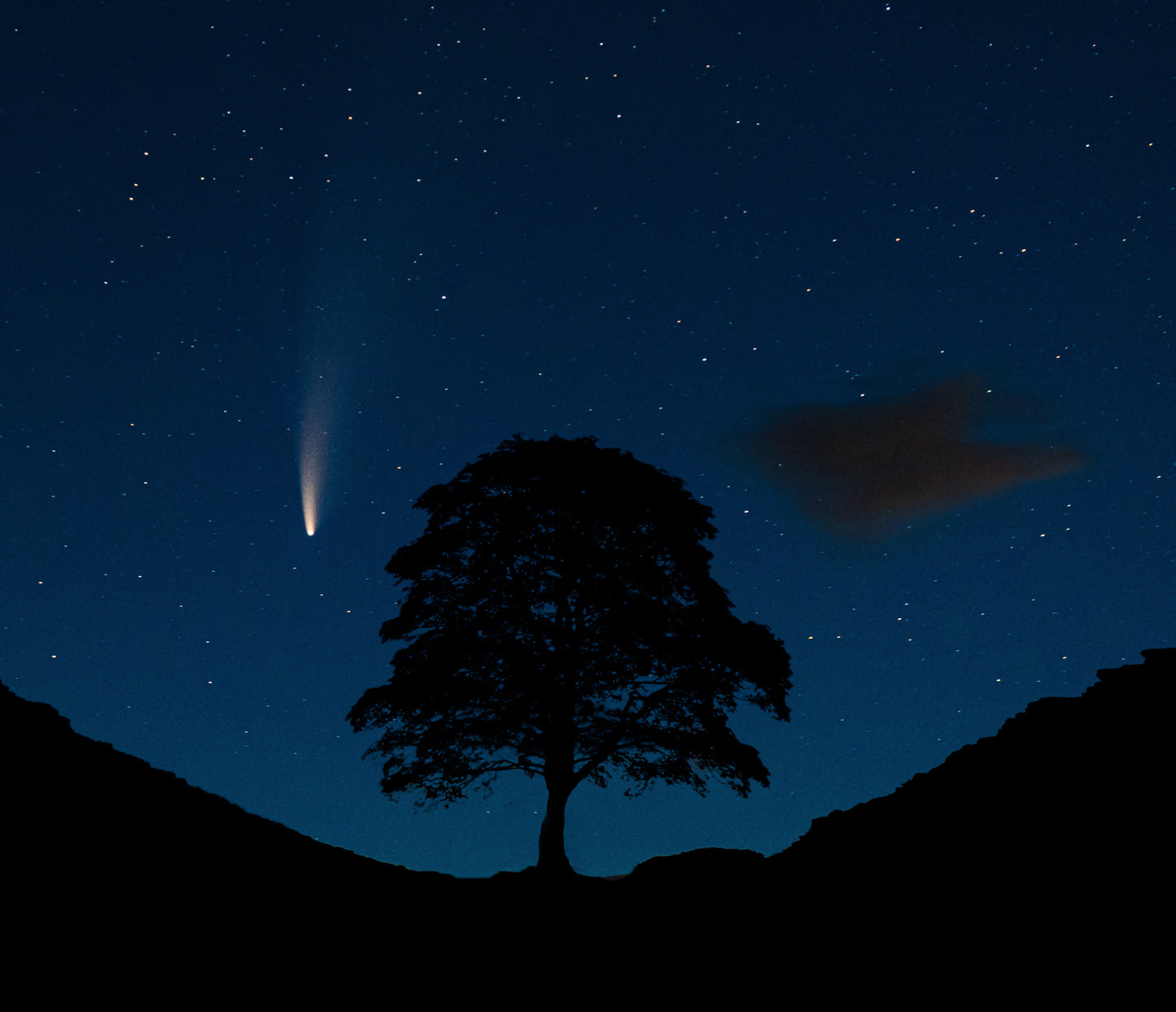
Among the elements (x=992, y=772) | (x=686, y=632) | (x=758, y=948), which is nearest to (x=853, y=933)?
(x=758, y=948)

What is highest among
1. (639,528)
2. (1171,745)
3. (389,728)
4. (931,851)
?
(639,528)

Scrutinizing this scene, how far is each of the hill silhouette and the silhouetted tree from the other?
210 inches

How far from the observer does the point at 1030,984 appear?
6.15m

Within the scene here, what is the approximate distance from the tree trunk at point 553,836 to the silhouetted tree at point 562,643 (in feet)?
0.15

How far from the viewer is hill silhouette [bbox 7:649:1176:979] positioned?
7141mm

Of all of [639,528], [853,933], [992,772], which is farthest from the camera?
[639,528]

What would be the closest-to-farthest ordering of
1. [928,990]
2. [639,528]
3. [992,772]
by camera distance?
[928,990], [992,772], [639,528]

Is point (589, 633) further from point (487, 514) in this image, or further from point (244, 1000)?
point (244, 1000)

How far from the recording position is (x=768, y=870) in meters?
11.9

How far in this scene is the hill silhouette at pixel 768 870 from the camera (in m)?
7.14

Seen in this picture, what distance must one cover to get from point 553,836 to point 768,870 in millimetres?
7035

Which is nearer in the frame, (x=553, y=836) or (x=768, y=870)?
(x=768, y=870)

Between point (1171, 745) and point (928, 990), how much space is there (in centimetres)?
397

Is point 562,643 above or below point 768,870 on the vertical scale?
above
